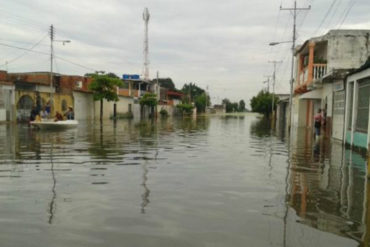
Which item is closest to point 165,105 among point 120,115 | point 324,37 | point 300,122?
point 120,115

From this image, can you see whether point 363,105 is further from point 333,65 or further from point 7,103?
point 7,103

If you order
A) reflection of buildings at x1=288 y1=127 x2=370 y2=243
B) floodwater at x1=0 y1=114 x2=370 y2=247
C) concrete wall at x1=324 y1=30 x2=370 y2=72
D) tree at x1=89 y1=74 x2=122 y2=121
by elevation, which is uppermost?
concrete wall at x1=324 y1=30 x2=370 y2=72

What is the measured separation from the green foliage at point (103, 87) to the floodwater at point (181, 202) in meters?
34.3

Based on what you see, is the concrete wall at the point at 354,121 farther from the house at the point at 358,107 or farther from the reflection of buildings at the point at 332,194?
the reflection of buildings at the point at 332,194

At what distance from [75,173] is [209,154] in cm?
552

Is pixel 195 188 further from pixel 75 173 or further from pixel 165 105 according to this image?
pixel 165 105

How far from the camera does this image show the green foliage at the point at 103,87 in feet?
149

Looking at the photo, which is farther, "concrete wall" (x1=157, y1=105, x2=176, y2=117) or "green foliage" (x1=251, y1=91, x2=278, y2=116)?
"concrete wall" (x1=157, y1=105, x2=176, y2=117)

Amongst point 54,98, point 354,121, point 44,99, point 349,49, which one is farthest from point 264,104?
point 354,121

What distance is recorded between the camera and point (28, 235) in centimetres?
504

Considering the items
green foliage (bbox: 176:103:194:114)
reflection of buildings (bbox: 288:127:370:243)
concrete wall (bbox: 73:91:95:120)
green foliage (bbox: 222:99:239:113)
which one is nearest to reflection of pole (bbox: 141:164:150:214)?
reflection of buildings (bbox: 288:127:370:243)

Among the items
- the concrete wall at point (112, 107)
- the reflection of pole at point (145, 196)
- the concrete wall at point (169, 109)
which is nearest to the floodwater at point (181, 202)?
the reflection of pole at point (145, 196)

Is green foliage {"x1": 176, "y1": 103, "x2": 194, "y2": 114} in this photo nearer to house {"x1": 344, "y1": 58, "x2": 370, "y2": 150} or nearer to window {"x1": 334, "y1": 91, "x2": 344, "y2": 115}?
window {"x1": 334, "y1": 91, "x2": 344, "y2": 115}

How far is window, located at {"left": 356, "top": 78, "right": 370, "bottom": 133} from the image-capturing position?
1414 cm
